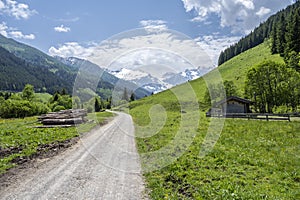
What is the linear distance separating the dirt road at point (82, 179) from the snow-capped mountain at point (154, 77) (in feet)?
14.0

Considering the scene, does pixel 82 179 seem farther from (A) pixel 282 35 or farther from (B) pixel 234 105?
(A) pixel 282 35

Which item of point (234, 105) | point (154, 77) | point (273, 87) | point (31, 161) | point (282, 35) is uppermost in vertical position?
point (282, 35)

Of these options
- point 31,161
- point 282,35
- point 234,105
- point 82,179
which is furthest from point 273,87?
point 82,179

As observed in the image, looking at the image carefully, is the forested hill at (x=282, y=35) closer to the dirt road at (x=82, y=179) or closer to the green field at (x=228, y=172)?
the green field at (x=228, y=172)

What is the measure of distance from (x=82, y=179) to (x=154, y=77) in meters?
6.25

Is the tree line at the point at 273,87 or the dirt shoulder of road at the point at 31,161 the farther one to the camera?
the tree line at the point at 273,87

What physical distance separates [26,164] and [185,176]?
832cm

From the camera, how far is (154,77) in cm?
1322

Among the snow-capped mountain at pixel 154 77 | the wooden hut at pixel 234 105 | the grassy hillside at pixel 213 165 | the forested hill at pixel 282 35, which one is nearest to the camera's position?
the grassy hillside at pixel 213 165

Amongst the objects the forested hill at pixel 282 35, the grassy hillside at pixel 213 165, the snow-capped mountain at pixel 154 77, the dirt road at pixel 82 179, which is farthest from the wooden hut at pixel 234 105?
the dirt road at pixel 82 179

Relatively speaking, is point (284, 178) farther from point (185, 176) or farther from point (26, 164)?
point (26, 164)

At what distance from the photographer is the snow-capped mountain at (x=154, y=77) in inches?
483

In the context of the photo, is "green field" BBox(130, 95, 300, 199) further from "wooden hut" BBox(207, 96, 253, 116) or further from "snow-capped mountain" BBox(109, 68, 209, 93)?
"wooden hut" BBox(207, 96, 253, 116)

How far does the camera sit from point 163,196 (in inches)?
329
